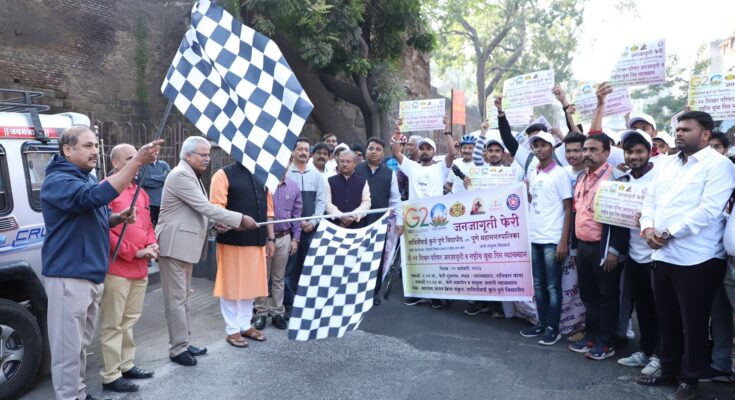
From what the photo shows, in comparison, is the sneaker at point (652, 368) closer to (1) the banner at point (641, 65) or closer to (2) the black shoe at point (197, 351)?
(1) the banner at point (641, 65)

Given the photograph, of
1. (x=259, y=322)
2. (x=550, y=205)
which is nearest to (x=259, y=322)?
(x=259, y=322)

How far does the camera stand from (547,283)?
17.2ft

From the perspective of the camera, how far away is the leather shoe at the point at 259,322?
563 cm

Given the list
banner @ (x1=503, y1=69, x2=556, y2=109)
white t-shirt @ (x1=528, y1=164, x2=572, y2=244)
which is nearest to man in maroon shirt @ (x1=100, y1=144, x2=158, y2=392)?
white t-shirt @ (x1=528, y1=164, x2=572, y2=244)

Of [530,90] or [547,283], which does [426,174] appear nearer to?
[530,90]

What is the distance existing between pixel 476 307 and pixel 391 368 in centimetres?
205

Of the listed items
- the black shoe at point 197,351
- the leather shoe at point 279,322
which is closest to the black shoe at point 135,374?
the black shoe at point 197,351

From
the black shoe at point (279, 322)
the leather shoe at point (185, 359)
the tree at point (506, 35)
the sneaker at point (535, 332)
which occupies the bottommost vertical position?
the sneaker at point (535, 332)

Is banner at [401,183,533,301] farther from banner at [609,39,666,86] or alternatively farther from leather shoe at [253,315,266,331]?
banner at [609,39,666,86]

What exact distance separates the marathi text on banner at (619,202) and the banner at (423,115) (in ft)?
13.8

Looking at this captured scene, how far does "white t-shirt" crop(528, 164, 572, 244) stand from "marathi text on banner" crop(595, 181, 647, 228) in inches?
19.2

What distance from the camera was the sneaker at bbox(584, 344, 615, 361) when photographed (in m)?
4.72

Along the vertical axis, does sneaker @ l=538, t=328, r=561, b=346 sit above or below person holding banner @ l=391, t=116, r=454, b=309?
below

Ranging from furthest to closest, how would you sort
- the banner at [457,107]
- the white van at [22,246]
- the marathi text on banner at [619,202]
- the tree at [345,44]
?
the tree at [345,44] → the banner at [457,107] → the marathi text on banner at [619,202] → the white van at [22,246]
